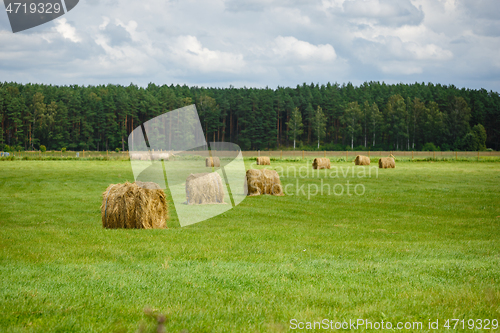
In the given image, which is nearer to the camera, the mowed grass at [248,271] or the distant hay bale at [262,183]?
the mowed grass at [248,271]

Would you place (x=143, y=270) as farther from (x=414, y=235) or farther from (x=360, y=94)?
(x=360, y=94)

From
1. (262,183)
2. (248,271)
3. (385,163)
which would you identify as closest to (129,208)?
(248,271)

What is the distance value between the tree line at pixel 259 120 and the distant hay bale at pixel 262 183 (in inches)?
3839

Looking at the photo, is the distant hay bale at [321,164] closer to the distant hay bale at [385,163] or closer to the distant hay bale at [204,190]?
the distant hay bale at [385,163]

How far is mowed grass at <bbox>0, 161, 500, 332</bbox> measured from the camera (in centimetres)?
532

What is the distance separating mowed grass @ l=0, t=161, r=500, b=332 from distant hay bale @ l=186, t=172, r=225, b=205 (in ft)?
6.60

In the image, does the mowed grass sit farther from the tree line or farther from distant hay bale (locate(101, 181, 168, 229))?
the tree line

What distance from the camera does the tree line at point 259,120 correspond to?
387 feet

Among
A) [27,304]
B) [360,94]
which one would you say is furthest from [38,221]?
[360,94]

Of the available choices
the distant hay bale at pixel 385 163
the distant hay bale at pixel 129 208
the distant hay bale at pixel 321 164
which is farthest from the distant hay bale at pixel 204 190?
the distant hay bale at pixel 385 163

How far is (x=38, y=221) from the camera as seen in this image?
44.8 feet

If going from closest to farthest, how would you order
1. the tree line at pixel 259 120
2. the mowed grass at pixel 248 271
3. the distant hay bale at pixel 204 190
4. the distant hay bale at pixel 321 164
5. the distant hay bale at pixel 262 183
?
the mowed grass at pixel 248 271
the distant hay bale at pixel 204 190
the distant hay bale at pixel 262 183
the distant hay bale at pixel 321 164
the tree line at pixel 259 120

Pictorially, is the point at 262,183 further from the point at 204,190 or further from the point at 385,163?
the point at 385,163

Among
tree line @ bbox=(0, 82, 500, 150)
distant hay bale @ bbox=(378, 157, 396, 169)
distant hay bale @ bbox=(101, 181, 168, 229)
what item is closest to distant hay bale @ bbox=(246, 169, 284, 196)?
distant hay bale @ bbox=(101, 181, 168, 229)
